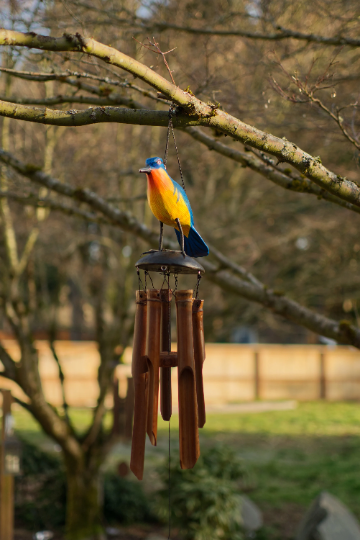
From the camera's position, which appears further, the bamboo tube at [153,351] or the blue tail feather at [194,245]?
the blue tail feather at [194,245]

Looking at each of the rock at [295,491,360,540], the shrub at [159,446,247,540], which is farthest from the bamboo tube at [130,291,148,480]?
the rock at [295,491,360,540]

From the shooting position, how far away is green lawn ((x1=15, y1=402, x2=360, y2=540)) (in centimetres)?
802

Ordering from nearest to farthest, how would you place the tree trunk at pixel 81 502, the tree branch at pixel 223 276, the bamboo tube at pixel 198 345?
the bamboo tube at pixel 198 345, the tree branch at pixel 223 276, the tree trunk at pixel 81 502

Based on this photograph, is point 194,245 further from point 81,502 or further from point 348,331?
point 81,502

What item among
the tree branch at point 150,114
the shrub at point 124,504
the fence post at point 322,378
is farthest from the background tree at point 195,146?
the fence post at point 322,378

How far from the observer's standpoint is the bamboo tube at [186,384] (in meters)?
2.34

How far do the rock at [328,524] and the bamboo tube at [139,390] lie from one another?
429 cm

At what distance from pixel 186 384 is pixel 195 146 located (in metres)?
4.45

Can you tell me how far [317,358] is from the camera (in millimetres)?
16328

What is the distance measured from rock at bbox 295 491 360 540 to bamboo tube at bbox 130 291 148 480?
429 cm

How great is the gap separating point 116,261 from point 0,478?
142 inches

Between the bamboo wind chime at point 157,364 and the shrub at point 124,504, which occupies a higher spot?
the bamboo wind chime at point 157,364

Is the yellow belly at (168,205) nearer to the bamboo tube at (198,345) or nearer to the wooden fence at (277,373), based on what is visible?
the bamboo tube at (198,345)

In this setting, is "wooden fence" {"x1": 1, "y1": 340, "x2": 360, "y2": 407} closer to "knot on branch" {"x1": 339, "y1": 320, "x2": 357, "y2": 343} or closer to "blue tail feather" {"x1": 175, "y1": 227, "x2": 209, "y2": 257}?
"knot on branch" {"x1": 339, "y1": 320, "x2": 357, "y2": 343}
